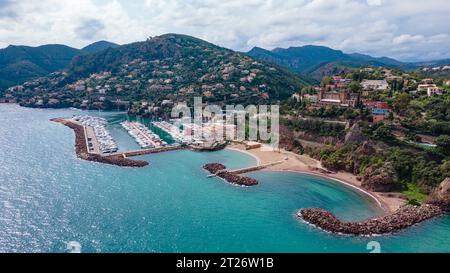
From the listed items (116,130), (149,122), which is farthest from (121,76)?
(116,130)

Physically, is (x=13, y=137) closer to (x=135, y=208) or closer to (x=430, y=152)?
(x=135, y=208)

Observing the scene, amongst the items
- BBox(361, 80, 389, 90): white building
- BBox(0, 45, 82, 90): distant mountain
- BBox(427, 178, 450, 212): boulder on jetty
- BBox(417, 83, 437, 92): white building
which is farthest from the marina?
BBox(0, 45, 82, 90): distant mountain

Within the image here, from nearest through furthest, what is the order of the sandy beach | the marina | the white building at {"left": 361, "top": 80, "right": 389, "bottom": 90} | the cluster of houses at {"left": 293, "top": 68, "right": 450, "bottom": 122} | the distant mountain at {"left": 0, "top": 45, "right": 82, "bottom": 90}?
the sandy beach
the cluster of houses at {"left": 293, "top": 68, "right": 450, "bottom": 122}
the marina
the white building at {"left": 361, "top": 80, "right": 389, "bottom": 90}
the distant mountain at {"left": 0, "top": 45, "right": 82, "bottom": 90}

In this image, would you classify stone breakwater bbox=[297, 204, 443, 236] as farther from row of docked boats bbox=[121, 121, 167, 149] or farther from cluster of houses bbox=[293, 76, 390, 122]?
row of docked boats bbox=[121, 121, 167, 149]

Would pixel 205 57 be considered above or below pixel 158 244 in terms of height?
above

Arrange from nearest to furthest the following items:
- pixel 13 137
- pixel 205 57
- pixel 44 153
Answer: pixel 44 153, pixel 13 137, pixel 205 57
